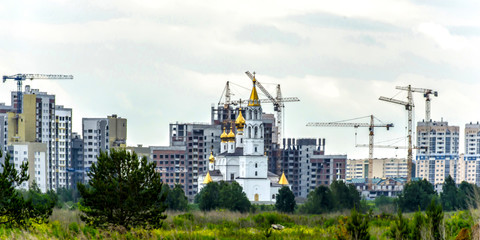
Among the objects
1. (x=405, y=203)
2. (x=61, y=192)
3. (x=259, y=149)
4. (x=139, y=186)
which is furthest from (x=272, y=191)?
(x=139, y=186)

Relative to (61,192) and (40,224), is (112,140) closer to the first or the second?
(61,192)

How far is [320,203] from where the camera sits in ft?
272

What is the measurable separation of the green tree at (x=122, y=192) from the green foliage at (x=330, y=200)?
139 ft

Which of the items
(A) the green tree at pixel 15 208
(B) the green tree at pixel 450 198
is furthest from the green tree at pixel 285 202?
(A) the green tree at pixel 15 208

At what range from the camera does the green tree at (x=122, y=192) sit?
4003cm

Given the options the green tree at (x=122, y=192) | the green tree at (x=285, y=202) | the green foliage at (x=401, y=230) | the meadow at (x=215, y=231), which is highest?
the green tree at (x=122, y=192)

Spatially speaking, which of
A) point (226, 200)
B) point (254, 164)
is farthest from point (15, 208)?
point (254, 164)

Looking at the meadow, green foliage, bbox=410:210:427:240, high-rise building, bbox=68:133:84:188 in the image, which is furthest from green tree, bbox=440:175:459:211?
high-rise building, bbox=68:133:84:188

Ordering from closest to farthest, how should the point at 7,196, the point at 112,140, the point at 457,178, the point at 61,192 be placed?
the point at 7,196 → the point at 61,192 → the point at 112,140 → the point at 457,178

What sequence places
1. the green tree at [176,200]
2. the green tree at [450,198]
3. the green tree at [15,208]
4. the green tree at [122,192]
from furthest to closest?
the green tree at [450,198] → the green tree at [176,200] → the green tree at [122,192] → the green tree at [15,208]

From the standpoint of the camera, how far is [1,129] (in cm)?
13400

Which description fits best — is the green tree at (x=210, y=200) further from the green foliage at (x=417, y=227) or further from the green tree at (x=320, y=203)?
the green foliage at (x=417, y=227)

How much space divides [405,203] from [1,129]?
63.8m

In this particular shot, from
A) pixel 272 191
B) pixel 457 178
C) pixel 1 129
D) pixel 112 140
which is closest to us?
pixel 272 191
